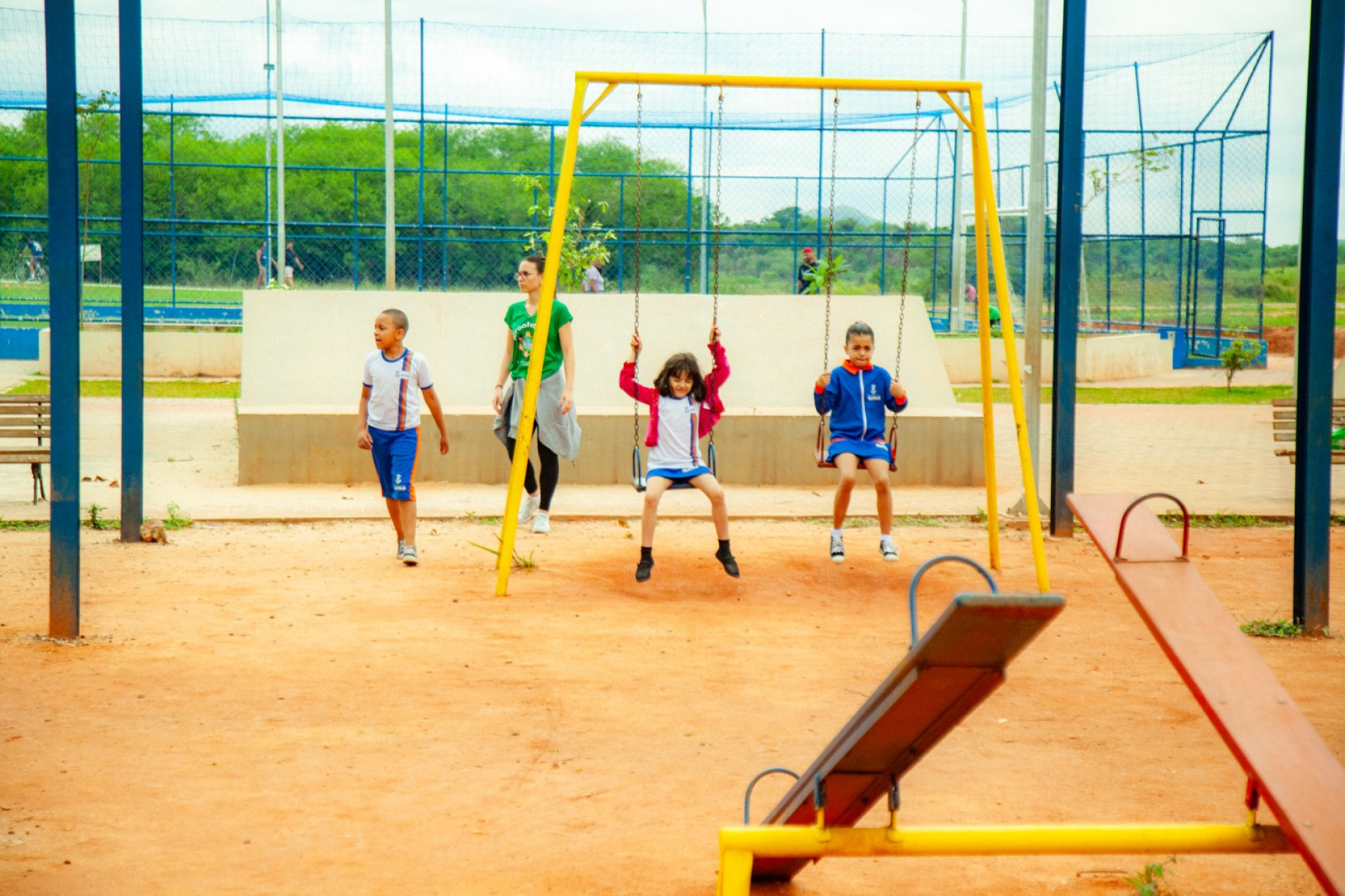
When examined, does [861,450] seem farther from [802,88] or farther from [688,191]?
[688,191]

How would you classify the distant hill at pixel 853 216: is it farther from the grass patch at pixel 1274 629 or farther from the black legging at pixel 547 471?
the grass patch at pixel 1274 629

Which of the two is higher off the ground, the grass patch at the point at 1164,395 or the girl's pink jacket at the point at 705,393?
the girl's pink jacket at the point at 705,393

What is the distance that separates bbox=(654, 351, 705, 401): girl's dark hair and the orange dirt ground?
1.00 metres

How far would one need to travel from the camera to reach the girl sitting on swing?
21.8ft

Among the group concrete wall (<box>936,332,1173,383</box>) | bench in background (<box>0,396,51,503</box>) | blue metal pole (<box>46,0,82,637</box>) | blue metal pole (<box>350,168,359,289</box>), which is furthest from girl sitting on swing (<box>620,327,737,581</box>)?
blue metal pole (<box>350,168,359,289</box>)

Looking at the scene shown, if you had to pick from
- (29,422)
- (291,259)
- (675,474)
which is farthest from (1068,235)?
(291,259)

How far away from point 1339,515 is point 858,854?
7.72m

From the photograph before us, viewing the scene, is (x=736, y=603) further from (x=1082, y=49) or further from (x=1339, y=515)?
(x=1339, y=515)

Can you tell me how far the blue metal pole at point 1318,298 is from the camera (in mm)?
5574

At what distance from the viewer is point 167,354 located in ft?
63.0

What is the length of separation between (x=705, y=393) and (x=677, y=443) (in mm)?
340

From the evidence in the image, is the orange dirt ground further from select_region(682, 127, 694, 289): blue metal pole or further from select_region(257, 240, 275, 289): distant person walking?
select_region(257, 240, 275, 289): distant person walking

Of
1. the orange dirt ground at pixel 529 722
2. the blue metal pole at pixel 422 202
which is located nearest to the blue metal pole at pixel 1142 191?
the blue metal pole at pixel 422 202

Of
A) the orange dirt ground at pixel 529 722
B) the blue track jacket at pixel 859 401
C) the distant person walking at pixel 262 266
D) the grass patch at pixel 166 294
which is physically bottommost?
the orange dirt ground at pixel 529 722
